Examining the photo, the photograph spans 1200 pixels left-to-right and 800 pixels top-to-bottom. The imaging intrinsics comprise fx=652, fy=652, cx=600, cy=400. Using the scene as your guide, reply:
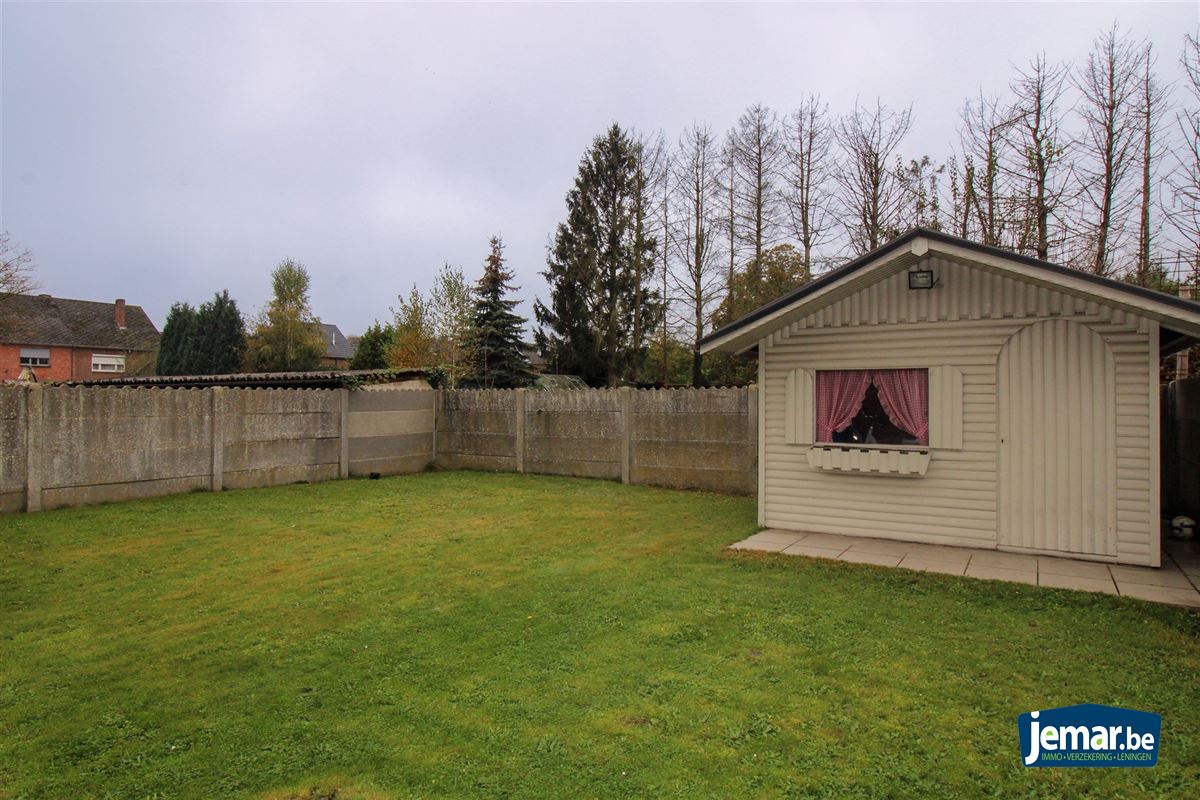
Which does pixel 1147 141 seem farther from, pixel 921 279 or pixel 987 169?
pixel 921 279

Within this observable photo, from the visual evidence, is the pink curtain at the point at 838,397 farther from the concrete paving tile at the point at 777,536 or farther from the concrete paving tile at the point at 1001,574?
the concrete paving tile at the point at 1001,574

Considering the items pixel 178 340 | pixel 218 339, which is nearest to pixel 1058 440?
pixel 218 339

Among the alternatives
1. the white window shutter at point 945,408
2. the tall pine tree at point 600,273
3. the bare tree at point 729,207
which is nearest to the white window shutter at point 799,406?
the white window shutter at point 945,408

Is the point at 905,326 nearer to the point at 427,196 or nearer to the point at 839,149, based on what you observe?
the point at 839,149

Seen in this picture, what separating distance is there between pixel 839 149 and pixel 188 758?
2046 centimetres

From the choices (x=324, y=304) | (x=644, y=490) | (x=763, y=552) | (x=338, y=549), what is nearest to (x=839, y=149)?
(x=644, y=490)

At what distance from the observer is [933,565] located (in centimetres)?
588

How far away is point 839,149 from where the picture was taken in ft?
62.3

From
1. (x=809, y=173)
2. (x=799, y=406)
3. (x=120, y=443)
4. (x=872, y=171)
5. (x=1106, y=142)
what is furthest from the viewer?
(x=809, y=173)

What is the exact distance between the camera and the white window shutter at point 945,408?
21.4 ft

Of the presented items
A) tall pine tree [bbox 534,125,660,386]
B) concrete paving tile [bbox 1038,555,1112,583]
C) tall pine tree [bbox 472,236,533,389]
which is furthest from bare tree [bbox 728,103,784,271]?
concrete paving tile [bbox 1038,555,1112,583]

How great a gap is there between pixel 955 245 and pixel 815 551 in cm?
321

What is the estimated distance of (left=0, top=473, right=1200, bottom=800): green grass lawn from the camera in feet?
8.47

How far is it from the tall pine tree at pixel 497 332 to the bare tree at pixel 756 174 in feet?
30.2
